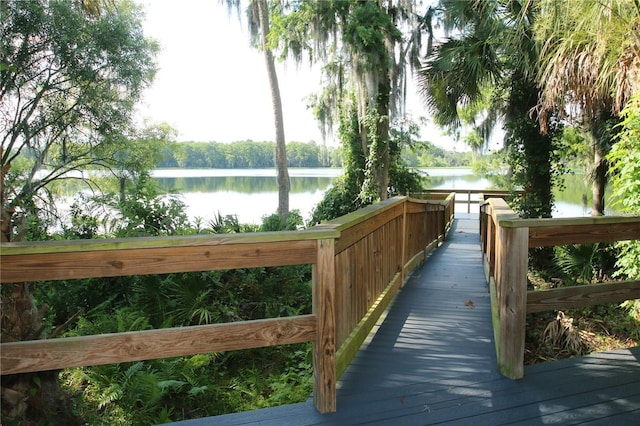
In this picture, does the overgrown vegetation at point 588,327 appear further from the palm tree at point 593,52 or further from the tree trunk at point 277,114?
the tree trunk at point 277,114

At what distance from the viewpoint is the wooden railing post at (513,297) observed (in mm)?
3037

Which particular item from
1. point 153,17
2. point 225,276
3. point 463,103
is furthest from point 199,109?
point 225,276

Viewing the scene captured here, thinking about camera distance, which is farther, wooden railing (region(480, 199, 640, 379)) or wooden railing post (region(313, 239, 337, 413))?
wooden railing (region(480, 199, 640, 379))

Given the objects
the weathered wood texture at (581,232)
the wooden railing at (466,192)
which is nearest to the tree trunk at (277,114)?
the wooden railing at (466,192)

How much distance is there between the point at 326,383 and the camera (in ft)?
8.84

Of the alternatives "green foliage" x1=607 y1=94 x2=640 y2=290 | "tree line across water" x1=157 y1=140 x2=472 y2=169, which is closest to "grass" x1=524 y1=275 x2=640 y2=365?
"green foliage" x1=607 y1=94 x2=640 y2=290

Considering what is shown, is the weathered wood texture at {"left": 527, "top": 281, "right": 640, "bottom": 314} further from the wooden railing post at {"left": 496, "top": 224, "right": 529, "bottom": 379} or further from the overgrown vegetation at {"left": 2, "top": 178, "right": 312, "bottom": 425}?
the overgrown vegetation at {"left": 2, "top": 178, "right": 312, "bottom": 425}

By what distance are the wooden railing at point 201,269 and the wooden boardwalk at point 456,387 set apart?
8.5 inches

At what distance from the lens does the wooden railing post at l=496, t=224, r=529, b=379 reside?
304 centimetres

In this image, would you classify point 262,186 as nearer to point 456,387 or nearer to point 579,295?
point 579,295

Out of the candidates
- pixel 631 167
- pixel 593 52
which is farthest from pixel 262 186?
pixel 631 167

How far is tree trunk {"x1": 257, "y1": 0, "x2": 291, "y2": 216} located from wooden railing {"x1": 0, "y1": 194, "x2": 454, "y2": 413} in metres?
12.1

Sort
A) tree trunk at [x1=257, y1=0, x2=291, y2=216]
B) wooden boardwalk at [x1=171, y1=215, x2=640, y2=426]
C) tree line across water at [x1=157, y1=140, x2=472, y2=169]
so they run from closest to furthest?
wooden boardwalk at [x1=171, y1=215, x2=640, y2=426] < tree trunk at [x1=257, y1=0, x2=291, y2=216] < tree line across water at [x1=157, y1=140, x2=472, y2=169]

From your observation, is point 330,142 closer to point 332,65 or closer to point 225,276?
point 332,65
